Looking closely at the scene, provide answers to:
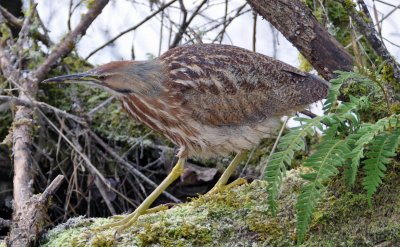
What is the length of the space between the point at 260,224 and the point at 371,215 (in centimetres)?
52

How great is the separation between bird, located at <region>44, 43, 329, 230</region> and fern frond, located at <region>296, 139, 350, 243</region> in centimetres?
101

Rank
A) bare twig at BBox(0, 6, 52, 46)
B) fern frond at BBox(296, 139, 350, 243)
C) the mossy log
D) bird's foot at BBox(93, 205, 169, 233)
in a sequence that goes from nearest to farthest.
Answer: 1. fern frond at BBox(296, 139, 350, 243)
2. the mossy log
3. bird's foot at BBox(93, 205, 169, 233)
4. bare twig at BBox(0, 6, 52, 46)

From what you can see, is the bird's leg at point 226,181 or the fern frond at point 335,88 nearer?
the fern frond at point 335,88

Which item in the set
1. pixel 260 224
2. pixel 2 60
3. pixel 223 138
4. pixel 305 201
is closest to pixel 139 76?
pixel 223 138

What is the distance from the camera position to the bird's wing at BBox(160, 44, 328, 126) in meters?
3.98

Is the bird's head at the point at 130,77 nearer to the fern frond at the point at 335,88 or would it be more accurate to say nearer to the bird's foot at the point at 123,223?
the bird's foot at the point at 123,223

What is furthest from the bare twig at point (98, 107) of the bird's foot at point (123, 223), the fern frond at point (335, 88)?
the fern frond at point (335, 88)

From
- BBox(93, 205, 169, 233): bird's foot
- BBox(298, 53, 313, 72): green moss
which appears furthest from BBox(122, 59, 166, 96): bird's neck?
BBox(298, 53, 313, 72): green moss

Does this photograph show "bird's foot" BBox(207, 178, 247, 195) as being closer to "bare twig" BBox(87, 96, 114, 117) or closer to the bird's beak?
the bird's beak

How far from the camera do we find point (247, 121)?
158 inches

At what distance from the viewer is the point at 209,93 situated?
13.1 ft

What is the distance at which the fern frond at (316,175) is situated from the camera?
2.87 m

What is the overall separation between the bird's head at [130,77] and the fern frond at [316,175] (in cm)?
139

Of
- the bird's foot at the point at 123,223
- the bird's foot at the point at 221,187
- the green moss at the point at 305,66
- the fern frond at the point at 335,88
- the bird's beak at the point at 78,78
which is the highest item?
the green moss at the point at 305,66
